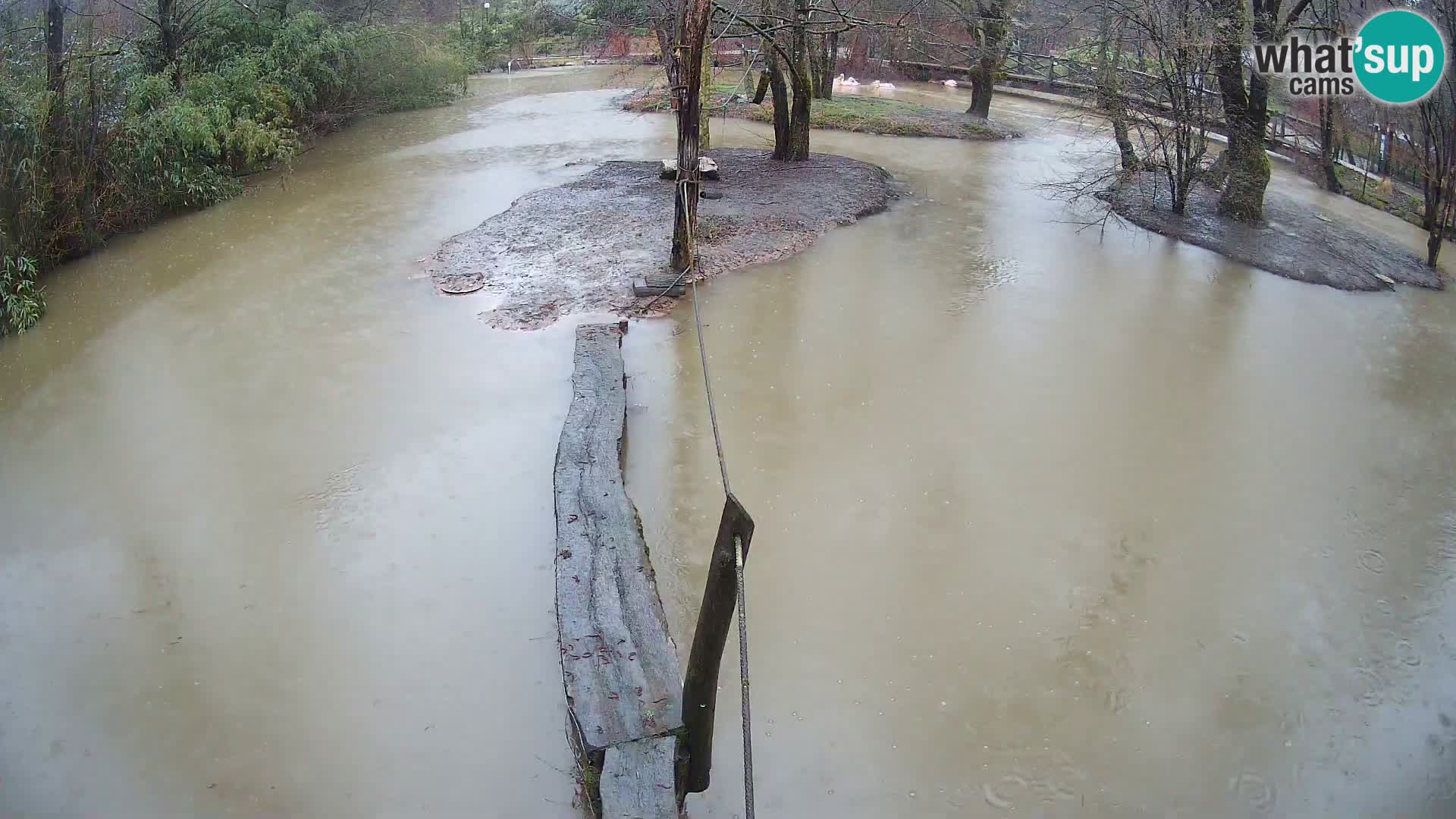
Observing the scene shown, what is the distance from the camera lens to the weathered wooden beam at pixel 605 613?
3.26 meters

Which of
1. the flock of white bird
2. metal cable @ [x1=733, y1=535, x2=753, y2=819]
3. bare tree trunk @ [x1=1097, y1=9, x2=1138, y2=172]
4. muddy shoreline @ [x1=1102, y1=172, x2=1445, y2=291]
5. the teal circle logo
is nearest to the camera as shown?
metal cable @ [x1=733, y1=535, x2=753, y2=819]

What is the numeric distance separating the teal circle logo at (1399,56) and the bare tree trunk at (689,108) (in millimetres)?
A: 6684

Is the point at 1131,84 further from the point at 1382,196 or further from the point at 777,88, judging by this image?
the point at 777,88

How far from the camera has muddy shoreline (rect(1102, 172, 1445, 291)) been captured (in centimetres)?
879

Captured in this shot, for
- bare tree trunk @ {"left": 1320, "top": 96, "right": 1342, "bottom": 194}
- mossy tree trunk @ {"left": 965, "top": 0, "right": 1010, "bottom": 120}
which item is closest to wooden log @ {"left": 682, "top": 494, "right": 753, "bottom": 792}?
bare tree trunk @ {"left": 1320, "top": 96, "right": 1342, "bottom": 194}

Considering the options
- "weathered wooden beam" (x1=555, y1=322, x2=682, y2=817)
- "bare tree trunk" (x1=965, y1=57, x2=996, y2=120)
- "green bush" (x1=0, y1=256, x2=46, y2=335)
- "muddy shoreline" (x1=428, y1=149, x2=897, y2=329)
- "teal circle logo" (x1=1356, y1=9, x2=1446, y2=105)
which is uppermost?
"bare tree trunk" (x1=965, y1=57, x2=996, y2=120)

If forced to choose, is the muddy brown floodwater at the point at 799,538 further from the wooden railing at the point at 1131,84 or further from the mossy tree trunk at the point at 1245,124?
the wooden railing at the point at 1131,84

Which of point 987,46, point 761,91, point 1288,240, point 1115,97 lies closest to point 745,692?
point 1288,240

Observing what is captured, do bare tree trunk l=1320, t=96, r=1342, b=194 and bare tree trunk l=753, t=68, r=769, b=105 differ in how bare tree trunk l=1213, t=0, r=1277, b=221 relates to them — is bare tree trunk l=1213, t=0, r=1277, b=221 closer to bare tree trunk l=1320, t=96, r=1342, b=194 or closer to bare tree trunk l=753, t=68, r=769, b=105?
bare tree trunk l=1320, t=96, r=1342, b=194

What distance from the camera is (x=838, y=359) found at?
695cm

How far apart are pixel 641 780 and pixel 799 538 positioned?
80.9 inches

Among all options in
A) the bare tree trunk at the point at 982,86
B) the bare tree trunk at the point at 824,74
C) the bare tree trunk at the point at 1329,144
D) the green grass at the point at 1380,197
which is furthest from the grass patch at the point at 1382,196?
the bare tree trunk at the point at 824,74

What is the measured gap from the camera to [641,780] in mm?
3043

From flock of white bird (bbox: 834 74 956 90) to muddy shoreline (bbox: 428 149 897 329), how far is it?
22.1 ft
